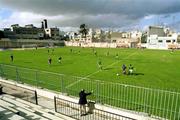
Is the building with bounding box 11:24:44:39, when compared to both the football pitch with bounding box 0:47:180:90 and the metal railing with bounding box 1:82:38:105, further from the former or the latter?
the metal railing with bounding box 1:82:38:105

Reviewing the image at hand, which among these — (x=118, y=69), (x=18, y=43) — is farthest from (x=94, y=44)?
(x=118, y=69)

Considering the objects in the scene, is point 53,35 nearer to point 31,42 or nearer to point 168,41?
point 31,42

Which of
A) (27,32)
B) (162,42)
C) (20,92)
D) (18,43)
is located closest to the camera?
(20,92)

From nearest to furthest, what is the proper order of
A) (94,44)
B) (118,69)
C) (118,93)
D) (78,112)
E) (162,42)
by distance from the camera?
1. (78,112)
2. (118,93)
3. (118,69)
4. (162,42)
5. (94,44)

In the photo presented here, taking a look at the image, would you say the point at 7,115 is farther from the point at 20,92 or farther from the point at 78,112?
the point at 20,92

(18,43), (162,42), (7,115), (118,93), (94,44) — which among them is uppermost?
(162,42)

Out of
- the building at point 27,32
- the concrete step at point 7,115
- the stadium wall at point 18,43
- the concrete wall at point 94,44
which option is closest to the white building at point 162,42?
the concrete wall at point 94,44

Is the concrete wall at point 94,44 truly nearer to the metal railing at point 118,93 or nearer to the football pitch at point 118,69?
the football pitch at point 118,69

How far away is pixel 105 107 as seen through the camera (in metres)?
12.4

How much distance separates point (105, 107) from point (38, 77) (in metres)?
7.59

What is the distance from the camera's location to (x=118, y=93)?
14820 millimetres

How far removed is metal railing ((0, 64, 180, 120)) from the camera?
12.3 meters

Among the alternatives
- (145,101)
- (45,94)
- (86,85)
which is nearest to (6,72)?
(45,94)

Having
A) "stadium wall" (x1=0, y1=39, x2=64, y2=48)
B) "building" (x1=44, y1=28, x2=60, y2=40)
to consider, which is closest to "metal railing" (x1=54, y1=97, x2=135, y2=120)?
"stadium wall" (x1=0, y1=39, x2=64, y2=48)
